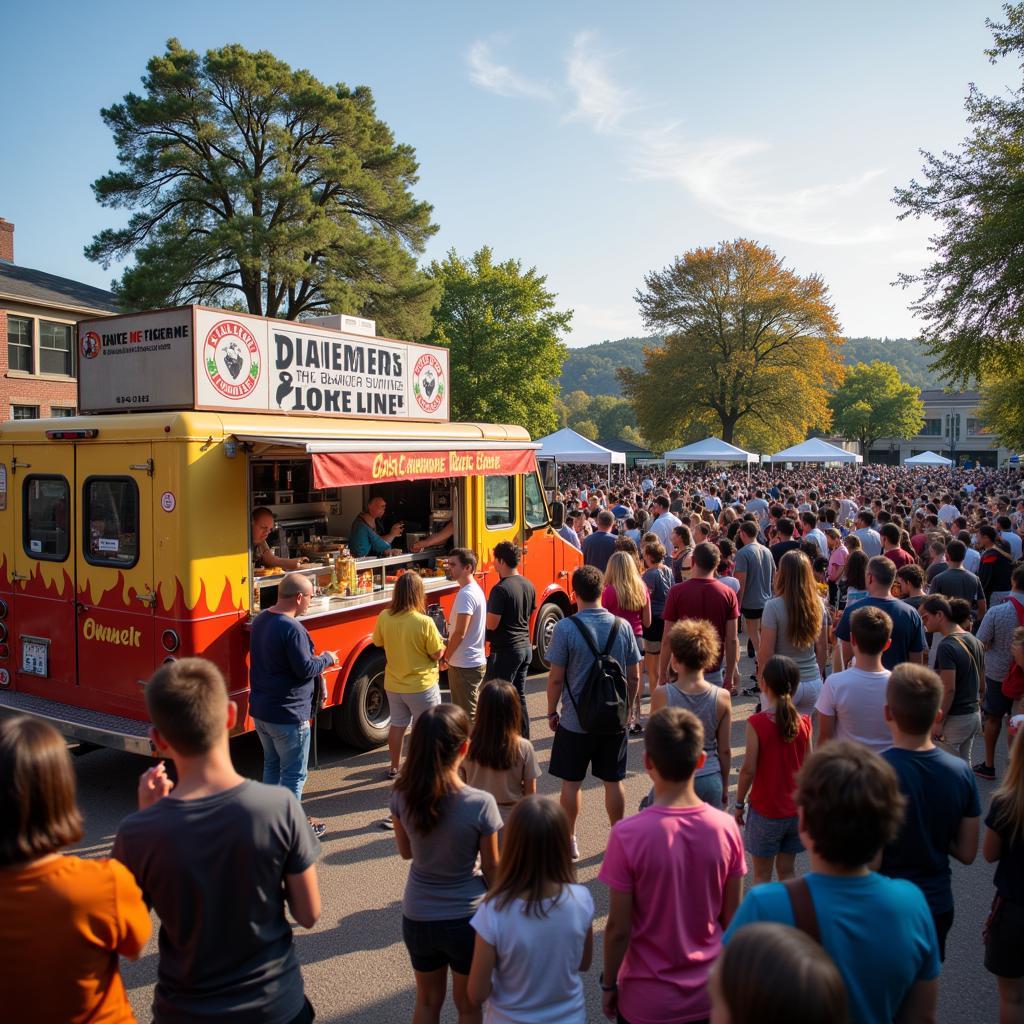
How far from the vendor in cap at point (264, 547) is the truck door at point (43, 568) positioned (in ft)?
4.54

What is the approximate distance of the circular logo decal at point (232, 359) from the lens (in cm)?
650

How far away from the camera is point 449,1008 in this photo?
3.94 m

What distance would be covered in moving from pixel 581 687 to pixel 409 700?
1680mm

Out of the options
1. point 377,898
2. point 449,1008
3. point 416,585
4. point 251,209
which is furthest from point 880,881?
point 251,209

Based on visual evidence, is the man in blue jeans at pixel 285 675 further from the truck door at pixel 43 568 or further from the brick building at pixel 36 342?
the brick building at pixel 36 342

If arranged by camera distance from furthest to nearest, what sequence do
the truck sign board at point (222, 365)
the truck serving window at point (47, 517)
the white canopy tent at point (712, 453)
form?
the white canopy tent at point (712, 453) → the truck serving window at point (47, 517) → the truck sign board at point (222, 365)

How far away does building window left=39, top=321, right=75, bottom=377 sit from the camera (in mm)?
28047

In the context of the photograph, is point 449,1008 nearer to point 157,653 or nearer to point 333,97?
point 157,653

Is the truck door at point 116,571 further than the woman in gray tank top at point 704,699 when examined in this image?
Yes

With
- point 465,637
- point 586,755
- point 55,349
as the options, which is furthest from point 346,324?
point 55,349

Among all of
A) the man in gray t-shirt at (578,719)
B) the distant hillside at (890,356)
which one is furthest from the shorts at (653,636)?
the distant hillside at (890,356)

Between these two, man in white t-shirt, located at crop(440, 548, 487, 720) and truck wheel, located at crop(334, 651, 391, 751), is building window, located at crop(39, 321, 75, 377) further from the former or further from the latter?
man in white t-shirt, located at crop(440, 548, 487, 720)

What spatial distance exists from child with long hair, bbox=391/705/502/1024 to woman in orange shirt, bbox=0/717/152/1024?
3.44ft

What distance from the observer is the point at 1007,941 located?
10.4 feet
